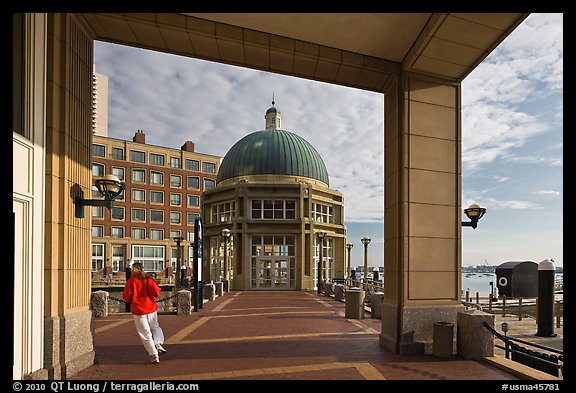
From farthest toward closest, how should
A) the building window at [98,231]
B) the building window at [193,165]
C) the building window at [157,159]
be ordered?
the building window at [193,165] < the building window at [157,159] < the building window at [98,231]

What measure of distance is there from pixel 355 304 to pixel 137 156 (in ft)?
214

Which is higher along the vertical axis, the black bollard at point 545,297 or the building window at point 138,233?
the black bollard at point 545,297

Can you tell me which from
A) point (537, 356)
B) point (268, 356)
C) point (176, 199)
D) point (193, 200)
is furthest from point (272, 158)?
point (193, 200)

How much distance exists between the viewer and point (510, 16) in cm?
771

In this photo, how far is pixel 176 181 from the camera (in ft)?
249

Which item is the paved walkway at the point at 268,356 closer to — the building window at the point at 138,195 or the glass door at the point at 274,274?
the glass door at the point at 274,274

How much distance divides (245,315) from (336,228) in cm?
2211

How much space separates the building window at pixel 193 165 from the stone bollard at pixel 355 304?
218 feet

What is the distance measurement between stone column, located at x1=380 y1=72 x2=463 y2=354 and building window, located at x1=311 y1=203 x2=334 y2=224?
24669 mm

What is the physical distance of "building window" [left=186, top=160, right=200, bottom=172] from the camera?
78.5m

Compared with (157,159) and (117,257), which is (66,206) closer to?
(117,257)

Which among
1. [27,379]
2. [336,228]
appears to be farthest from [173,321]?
[336,228]

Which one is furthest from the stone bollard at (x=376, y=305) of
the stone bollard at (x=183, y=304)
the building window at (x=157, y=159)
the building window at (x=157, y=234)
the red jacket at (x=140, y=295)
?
the building window at (x=157, y=159)

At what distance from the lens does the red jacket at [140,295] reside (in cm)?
864
